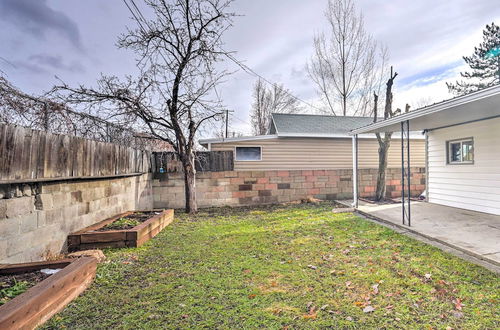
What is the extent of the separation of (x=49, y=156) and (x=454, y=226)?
6872 millimetres

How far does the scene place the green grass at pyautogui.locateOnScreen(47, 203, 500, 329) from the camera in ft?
7.02

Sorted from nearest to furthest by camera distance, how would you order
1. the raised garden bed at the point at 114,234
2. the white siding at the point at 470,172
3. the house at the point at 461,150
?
the raised garden bed at the point at 114,234 → the house at the point at 461,150 → the white siding at the point at 470,172

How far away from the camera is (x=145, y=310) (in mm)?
2311

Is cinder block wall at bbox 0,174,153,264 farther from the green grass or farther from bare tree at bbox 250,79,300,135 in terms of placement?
bare tree at bbox 250,79,300,135

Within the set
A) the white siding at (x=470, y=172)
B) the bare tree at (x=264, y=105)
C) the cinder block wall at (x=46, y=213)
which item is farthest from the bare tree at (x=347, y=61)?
the cinder block wall at (x=46, y=213)

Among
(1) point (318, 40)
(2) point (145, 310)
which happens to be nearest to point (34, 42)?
(2) point (145, 310)

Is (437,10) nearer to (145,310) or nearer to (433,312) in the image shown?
(433,312)

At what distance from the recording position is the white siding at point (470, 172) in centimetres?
561

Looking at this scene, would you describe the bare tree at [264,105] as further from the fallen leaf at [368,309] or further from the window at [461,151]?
the fallen leaf at [368,309]

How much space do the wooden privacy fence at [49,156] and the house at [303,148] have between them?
195 inches

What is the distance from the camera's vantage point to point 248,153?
32.8 feet

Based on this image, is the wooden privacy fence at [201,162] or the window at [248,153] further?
the window at [248,153]

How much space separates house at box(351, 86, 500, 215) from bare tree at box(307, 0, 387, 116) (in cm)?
764

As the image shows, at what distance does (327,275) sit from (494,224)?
163 inches
